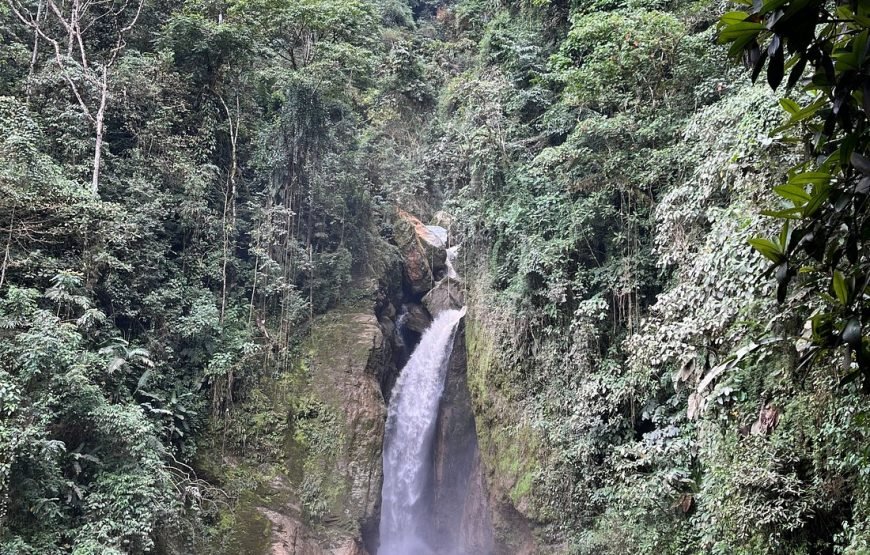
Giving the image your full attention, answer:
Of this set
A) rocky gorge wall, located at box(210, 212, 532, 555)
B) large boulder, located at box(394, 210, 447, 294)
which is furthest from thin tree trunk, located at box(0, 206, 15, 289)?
large boulder, located at box(394, 210, 447, 294)

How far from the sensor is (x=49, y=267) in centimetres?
932

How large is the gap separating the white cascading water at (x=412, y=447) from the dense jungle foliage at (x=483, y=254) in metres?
2.83

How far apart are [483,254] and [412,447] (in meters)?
5.68

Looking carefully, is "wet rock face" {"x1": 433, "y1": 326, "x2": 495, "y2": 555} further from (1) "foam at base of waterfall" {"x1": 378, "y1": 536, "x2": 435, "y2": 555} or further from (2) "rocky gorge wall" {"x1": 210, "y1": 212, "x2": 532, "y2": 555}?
(1) "foam at base of waterfall" {"x1": 378, "y1": 536, "x2": 435, "y2": 555}

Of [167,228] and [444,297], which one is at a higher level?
[167,228]

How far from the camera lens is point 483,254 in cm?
1334

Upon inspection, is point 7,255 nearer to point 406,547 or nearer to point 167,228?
point 167,228

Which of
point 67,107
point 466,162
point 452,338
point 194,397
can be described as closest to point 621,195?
point 466,162

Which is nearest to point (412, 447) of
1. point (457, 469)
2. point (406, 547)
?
point (457, 469)

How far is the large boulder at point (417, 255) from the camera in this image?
18.0 metres

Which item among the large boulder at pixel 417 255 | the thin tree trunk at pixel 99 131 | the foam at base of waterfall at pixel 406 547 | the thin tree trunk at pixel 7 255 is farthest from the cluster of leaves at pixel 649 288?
the thin tree trunk at pixel 7 255

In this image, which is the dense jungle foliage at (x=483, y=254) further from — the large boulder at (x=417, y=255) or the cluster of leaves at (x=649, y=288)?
the large boulder at (x=417, y=255)

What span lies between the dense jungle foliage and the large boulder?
1220 mm

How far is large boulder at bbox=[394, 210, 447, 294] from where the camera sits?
1800cm
